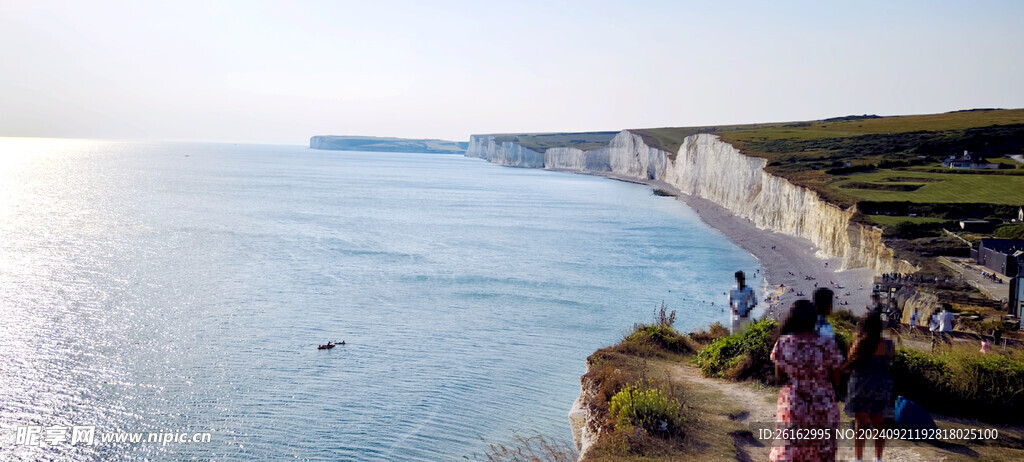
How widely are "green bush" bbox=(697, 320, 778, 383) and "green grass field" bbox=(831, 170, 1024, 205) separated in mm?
30694

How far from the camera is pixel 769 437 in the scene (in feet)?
31.6

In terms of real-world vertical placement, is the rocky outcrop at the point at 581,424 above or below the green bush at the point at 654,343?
below

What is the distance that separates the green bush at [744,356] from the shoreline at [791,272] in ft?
39.5

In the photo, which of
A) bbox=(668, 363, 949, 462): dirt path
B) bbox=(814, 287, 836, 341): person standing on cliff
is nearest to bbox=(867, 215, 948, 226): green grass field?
bbox=(668, 363, 949, 462): dirt path

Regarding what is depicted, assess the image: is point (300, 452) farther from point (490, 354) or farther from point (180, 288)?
point (180, 288)

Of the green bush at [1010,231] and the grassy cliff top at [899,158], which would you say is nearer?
the green bush at [1010,231]

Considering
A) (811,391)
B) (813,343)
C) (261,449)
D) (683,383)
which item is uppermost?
(813,343)

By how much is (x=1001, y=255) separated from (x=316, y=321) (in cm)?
2400

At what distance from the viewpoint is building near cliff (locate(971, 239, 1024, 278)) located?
75.4 ft

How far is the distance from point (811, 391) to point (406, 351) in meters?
17.3

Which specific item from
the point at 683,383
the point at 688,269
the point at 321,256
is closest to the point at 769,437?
the point at 683,383

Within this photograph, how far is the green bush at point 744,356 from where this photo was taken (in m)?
12.4

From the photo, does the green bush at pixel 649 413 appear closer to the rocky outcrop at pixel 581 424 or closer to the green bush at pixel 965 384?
the rocky outcrop at pixel 581 424

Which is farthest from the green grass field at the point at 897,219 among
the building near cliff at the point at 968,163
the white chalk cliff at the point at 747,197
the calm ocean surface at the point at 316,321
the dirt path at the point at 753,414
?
the dirt path at the point at 753,414
